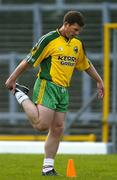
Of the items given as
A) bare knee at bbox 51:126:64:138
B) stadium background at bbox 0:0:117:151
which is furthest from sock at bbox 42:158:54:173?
stadium background at bbox 0:0:117:151

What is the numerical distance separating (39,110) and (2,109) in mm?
10563

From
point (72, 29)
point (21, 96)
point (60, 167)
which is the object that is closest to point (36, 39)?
point (60, 167)

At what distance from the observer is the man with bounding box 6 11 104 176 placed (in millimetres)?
8992

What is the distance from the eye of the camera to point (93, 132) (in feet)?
60.4

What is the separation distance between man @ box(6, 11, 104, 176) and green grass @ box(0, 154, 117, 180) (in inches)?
13.3

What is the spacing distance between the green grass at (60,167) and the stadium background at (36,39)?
564 centimetres

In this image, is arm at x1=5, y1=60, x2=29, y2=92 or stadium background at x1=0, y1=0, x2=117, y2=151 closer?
arm at x1=5, y1=60, x2=29, y2=92

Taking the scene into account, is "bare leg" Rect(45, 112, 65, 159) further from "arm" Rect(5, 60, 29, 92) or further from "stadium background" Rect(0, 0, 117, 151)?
"stadium background" Rect(0, 0, 117, 151)

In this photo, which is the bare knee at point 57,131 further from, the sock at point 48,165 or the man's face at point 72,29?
the man's face at point 72,29

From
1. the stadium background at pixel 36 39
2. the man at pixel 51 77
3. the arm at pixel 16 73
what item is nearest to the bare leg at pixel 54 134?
the man at pixel 51 77

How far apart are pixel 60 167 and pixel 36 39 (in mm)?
9626

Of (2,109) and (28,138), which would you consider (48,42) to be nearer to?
(28,138)

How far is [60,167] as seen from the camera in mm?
10250

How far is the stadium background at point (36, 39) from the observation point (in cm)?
1819
